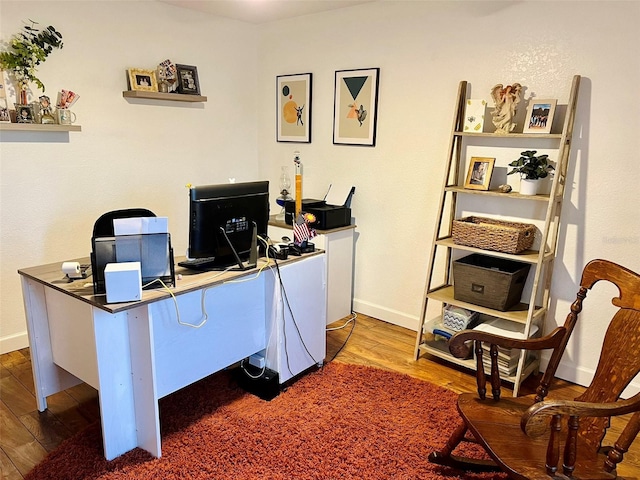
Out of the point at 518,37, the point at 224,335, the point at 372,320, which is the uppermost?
the point at 518,37

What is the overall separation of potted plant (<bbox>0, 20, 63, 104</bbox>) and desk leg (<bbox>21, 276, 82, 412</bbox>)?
1.34 metres

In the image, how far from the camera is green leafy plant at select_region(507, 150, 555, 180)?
2732mm

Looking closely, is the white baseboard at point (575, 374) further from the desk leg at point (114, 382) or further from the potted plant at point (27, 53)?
the potted plant at point (27, 53)

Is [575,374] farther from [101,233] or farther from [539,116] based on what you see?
[101,233]

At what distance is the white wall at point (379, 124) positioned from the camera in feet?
8.78

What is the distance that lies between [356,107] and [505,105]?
1227 mm

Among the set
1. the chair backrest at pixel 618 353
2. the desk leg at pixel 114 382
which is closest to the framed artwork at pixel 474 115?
the chair backrest at pixel 618 353

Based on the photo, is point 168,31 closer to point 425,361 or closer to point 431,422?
point 425,361

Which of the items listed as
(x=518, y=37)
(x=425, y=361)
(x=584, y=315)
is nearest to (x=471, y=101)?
(x=518, y=37)

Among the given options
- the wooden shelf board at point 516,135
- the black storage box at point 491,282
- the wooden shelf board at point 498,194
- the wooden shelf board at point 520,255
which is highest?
the wooden shelf board at point 516,135

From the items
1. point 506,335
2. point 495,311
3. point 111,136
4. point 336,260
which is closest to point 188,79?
point 111,136

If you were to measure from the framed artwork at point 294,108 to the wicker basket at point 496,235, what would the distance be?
171 centimetres

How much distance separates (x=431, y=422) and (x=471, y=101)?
75.5 inches

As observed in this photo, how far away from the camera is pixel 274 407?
8.48 feet
